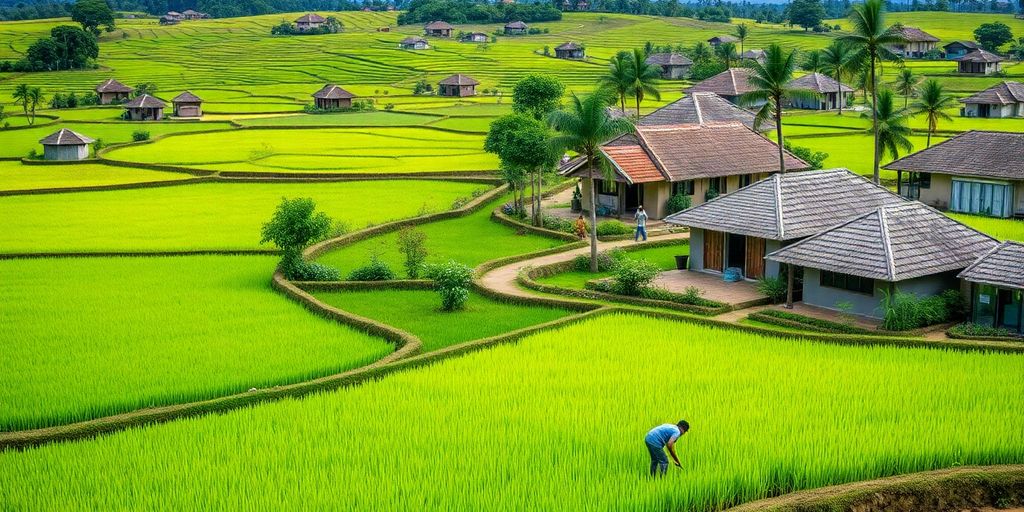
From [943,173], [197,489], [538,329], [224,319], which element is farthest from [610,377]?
[943,173]

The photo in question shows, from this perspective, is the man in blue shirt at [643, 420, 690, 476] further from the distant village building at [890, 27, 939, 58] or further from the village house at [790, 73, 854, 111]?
the distant village building at [890, 27, 939, 58]

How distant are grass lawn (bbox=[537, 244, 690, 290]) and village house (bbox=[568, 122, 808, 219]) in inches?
161

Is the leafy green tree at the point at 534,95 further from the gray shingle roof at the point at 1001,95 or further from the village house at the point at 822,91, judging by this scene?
the gray shingle roof at the point at 1001,95

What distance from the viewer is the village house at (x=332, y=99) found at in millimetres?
86938

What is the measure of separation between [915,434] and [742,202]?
52.8ft

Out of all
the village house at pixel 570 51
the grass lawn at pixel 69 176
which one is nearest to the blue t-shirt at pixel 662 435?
the grass lawn at pixel 69 176

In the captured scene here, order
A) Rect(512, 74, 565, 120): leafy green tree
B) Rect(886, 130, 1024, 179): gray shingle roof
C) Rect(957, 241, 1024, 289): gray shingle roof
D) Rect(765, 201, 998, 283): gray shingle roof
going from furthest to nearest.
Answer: Rect(512, 74, 565, 120): leafy green tree
Rect(886, 130, 1024, 179): gray shingle roof
Rect(765, 201, 998, 283): gray shingle roof
Rect(957, 241, 1024, 289): gray shingle roof

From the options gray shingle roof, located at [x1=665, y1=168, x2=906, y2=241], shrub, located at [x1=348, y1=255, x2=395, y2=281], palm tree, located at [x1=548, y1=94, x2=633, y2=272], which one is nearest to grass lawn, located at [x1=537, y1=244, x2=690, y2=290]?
palm tree, located at [x1=548, y1=94, x2=633, y2=272]

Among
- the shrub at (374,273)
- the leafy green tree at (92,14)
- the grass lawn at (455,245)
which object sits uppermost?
the leafy green tree at (92,14)

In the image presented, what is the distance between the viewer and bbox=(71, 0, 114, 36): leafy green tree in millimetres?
132875

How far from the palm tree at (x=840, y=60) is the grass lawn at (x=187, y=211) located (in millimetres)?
16145

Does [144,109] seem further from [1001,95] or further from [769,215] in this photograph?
[769,215]

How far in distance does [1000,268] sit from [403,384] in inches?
554

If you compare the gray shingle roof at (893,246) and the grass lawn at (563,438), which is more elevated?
the gray shingle roof at (893,246)
